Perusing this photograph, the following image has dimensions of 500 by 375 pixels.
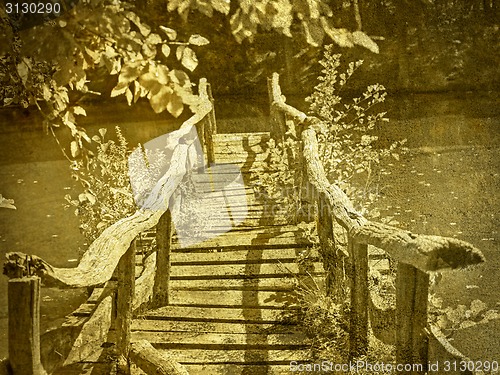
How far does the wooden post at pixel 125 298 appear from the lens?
8.71 ft

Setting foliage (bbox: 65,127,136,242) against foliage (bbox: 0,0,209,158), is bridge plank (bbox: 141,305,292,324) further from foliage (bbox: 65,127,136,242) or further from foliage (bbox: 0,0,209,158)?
foliage (bbox: 0,0,209,158)

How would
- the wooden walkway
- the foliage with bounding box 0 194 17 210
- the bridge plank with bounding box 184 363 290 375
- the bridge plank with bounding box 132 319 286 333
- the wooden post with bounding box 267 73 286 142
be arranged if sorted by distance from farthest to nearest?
the wooden post with bounding box 267 73 286 142
the foliage with bounding box 0 194 17 210
the bridge plank with bounding box 132 319 286 333
the wooden walkway
the bridge plank with bounding box 184 363 290 375

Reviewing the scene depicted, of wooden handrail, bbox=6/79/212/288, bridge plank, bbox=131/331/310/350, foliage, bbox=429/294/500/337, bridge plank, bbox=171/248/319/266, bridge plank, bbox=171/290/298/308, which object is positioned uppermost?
wooden handrail, bbox=6/79/212/288

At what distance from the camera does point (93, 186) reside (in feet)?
14.6

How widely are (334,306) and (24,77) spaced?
6.46 feet

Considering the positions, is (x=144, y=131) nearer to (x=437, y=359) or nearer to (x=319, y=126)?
(x=319, y=126)

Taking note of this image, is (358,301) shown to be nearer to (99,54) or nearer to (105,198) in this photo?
(99,54)

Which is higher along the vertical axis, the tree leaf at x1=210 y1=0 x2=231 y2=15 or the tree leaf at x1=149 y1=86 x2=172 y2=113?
the tree leaf at x1=210 y1=0 x2=231 y2=15

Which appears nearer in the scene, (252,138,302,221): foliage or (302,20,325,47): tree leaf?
(302,20,325,47): tree leaf

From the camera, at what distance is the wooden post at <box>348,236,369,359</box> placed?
2.42 m

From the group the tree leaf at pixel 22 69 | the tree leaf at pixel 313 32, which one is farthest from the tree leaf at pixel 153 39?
the tree leaf at pixel 313 32

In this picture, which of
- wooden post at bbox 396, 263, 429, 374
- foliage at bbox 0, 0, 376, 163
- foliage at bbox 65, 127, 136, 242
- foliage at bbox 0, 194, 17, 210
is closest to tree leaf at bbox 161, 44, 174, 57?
foliage at bbox 0, 0, 376, 163

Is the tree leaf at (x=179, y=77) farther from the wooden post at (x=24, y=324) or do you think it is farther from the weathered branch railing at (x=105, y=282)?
the wooden post at (x=24, y=324)

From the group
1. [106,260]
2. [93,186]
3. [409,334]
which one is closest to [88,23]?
[106,260]
